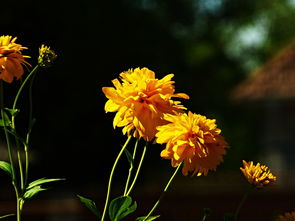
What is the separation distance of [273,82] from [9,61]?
18348mm

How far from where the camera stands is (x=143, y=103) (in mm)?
2486

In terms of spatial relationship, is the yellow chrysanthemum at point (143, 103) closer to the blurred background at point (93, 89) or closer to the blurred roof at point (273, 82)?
the blurred background at point (93, 89)

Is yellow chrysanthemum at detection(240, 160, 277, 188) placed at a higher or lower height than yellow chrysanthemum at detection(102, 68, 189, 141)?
higher

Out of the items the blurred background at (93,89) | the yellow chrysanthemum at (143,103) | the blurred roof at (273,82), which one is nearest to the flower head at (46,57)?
the yellow chrysanthemum at (143,103)

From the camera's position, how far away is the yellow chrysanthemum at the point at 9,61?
2.50 m

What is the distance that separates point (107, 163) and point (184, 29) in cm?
1497

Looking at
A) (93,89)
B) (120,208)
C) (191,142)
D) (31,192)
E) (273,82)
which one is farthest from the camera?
(273,82)

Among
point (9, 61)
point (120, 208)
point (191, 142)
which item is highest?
point (191, 142)

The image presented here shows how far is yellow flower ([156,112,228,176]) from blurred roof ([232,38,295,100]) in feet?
57.2

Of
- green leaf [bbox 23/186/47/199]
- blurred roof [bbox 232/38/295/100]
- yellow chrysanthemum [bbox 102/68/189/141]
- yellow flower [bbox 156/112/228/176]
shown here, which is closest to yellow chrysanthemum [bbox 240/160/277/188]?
yellow flower [bbox 156/112/228/176]

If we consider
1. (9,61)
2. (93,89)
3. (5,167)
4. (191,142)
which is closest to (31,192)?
(5,167)

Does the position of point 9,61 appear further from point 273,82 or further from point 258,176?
point 273,82

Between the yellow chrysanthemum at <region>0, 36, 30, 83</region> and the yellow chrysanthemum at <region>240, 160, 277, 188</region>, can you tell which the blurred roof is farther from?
the yellow chrysanthemum at <region>0, 36, 30, 83</region>

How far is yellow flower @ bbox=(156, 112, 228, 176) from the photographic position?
240cm
